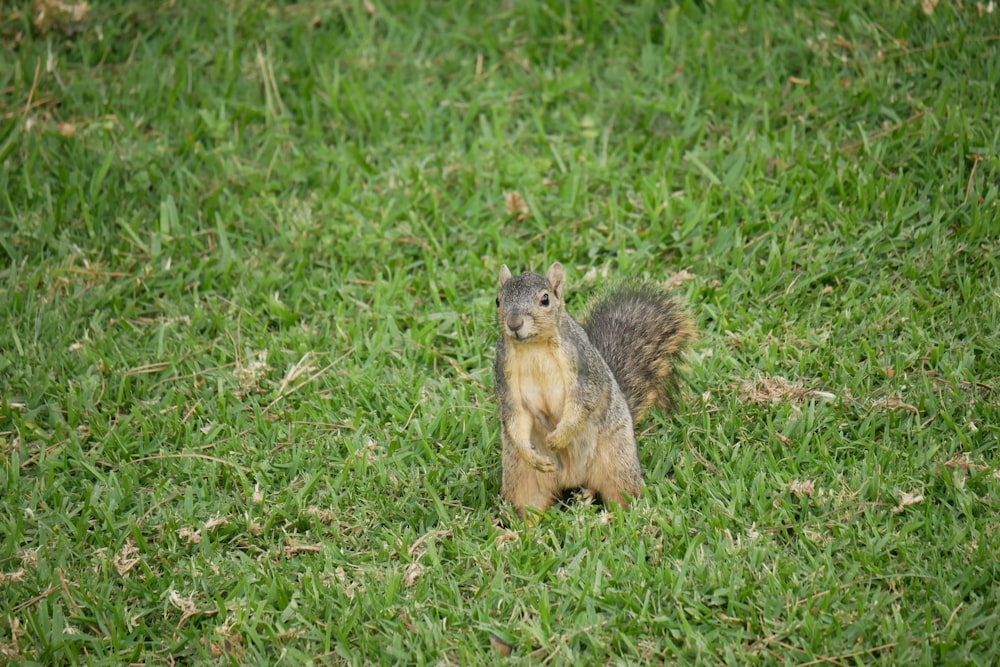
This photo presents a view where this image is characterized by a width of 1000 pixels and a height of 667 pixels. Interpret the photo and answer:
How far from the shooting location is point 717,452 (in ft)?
13.1

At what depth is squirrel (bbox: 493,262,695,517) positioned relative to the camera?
11.9 feet

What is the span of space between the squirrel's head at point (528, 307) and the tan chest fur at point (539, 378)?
8cm

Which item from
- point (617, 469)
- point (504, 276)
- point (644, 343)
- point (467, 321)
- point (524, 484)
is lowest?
point (467, 321)

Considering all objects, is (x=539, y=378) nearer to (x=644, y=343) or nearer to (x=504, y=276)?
(x=504, y=276)

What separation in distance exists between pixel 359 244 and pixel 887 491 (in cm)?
263

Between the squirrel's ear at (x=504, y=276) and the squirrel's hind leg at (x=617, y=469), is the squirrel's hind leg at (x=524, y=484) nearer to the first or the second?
the squirrel's hind leg at (x=617, y=469)

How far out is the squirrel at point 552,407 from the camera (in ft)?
11.9

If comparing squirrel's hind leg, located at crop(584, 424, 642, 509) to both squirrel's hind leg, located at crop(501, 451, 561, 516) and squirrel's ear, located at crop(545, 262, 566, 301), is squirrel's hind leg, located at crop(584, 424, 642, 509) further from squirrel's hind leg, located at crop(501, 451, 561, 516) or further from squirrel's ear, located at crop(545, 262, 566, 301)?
squirrel's ear, located at crop(545, 262, 566, 301)

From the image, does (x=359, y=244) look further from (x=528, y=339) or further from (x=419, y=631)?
(x=419, y=631)

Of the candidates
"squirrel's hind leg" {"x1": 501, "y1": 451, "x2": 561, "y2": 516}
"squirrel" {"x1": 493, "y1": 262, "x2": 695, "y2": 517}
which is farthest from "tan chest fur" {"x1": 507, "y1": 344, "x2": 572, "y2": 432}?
"squirrel's hind leg" {"x1": 501, "y1": 451, "x2": 561, "y2": 516}

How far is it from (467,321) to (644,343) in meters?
0.96

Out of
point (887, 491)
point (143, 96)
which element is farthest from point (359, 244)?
point (887, 491)

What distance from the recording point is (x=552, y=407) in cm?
376

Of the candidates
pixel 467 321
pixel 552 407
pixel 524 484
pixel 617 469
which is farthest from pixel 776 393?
pixel 467 321
